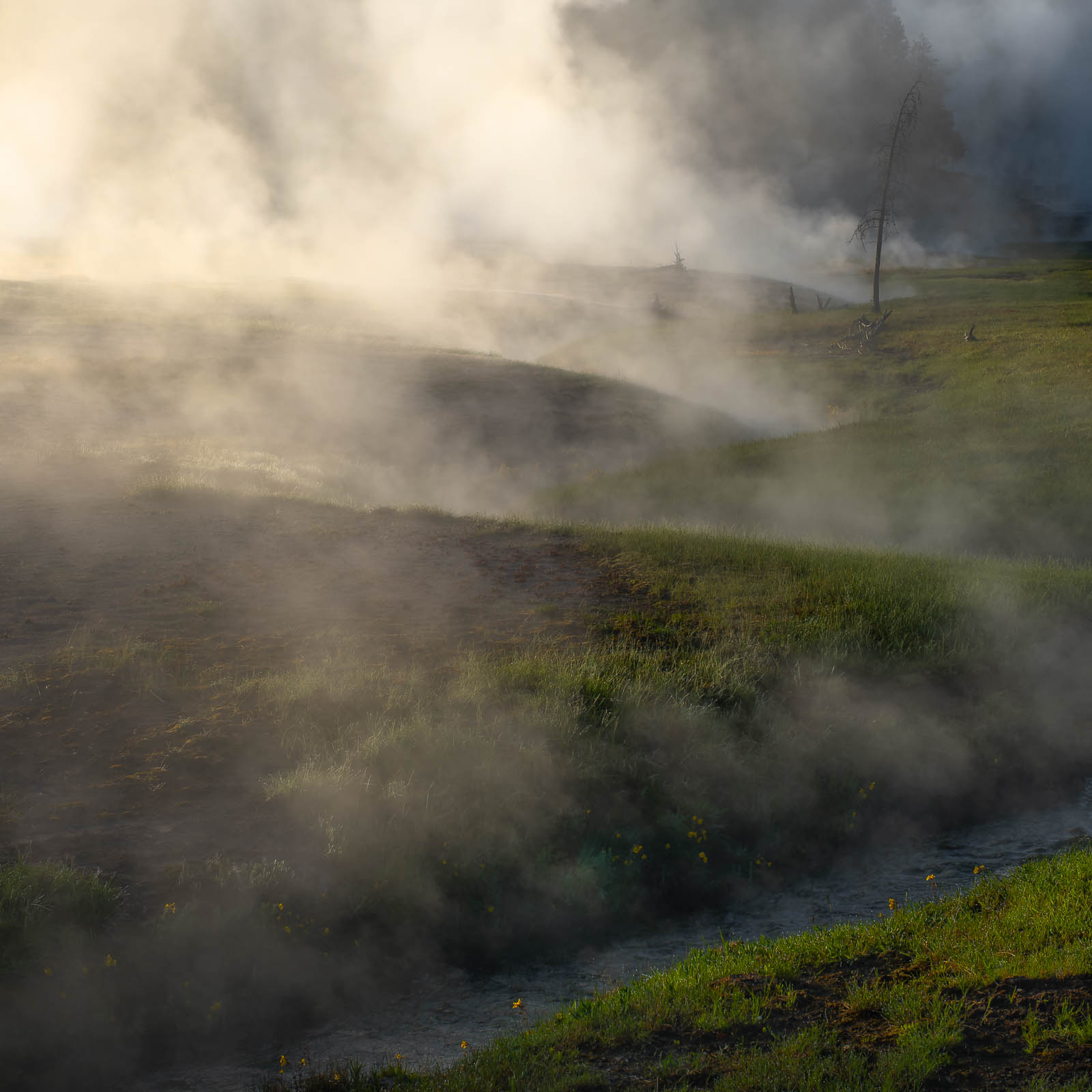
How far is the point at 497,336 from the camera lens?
53594mm

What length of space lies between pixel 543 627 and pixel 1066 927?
5758mm

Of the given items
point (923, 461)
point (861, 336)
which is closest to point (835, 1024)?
point (923, 461)

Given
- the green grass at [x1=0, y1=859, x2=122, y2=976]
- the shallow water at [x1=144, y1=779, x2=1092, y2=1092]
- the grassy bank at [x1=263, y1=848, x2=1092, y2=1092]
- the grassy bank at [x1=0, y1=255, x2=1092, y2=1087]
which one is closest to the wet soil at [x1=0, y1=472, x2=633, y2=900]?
the grassy bank at [x1=0, y1=255, x2=1092, y2=1087]

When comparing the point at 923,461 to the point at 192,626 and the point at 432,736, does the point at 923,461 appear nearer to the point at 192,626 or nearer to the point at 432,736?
the point at 432,736

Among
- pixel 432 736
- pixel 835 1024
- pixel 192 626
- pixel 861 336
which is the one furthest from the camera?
pixel 861 336

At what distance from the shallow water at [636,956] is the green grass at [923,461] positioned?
8.63 meters

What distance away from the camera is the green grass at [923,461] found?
676 inches

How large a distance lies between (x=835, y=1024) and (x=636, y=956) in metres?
1.83

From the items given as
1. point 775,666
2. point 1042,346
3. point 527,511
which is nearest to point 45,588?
point 775,666

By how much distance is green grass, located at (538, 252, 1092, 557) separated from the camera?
56.3 feet

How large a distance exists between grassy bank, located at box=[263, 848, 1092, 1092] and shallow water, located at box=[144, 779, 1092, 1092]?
256 mm

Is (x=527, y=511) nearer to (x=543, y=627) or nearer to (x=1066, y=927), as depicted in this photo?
(x=543, y=627)

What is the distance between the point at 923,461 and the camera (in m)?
20.4

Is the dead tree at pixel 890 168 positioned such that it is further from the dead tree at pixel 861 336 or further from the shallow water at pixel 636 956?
the shallow water at pixel 636 956
